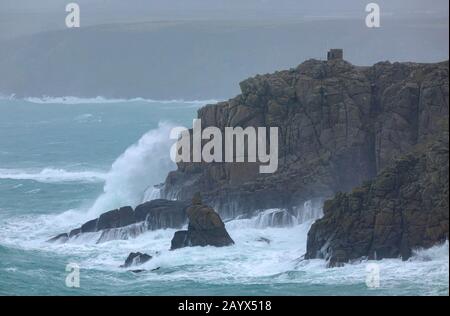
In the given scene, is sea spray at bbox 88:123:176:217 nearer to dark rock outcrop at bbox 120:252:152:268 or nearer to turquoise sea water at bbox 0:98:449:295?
turquoise sea water at bbox 0:98:449:295

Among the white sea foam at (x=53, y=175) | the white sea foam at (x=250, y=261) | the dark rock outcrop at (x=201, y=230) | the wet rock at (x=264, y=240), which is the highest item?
the white sea foam at (x=53, y=175)

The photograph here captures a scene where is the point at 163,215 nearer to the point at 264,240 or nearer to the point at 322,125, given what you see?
the point at 264,240

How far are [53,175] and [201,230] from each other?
22.5 meters

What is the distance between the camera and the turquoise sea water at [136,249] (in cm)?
5069

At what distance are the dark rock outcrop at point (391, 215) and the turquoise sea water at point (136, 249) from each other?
1.84 ft

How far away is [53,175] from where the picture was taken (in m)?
76.8

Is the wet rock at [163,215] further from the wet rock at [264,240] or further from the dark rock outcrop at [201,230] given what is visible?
the wet rock at [264,240]

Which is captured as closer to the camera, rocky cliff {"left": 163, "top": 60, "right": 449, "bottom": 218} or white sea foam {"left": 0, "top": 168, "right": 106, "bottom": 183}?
rocky cliff {"left": 163, "top": 60, "right": 449, "bottom": 218}

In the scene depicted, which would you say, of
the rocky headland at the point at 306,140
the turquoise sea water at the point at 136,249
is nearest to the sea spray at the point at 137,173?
the turquoise sea water at the point at 136,249

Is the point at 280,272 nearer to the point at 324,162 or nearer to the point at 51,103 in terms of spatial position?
the point at 324,162

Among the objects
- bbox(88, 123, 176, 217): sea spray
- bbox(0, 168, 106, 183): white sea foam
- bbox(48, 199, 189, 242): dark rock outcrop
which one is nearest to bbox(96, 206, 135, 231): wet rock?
bbox(48, 199, 189, 242): dark rock outcrop

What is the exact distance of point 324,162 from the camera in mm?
60531

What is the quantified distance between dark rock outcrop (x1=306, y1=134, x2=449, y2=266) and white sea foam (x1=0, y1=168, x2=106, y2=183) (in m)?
23.0

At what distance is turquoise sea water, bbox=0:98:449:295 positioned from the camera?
5069 centimetres
